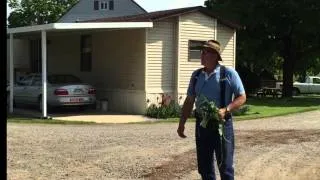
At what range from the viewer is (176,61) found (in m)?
20.9

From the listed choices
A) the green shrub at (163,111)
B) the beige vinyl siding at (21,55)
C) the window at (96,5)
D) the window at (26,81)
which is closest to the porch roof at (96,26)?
the window at (26,81)

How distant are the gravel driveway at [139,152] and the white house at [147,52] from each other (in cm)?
439

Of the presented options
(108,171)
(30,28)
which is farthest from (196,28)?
(108,171)

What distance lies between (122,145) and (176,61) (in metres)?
9.50

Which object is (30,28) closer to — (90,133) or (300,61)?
(90,133)

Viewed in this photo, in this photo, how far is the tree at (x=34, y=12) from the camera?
74625 millimetres

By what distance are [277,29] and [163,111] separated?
1309cm

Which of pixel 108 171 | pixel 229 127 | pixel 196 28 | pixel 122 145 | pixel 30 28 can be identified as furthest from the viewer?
pixel 196 28

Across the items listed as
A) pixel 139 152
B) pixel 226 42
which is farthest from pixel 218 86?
pixel 226 42

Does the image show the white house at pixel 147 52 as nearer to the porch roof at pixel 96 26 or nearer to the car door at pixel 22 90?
the porch roof at pixel 96 26

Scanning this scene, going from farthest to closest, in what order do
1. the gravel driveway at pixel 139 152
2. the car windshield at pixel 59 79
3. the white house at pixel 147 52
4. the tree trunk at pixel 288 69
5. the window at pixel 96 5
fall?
the window at pixel 96 5, the tree trunk at pixel 288 69, the car windshield at pixel 59 79, the white house at pixel 147 52, the gravel driveway at pixel 139 152

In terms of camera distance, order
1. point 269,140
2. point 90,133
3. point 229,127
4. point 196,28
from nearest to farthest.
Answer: point 229,127 → point 269,140 → point 90,133 → point 196,28

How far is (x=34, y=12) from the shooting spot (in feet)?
246

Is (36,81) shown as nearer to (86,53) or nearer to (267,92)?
(86,53)
